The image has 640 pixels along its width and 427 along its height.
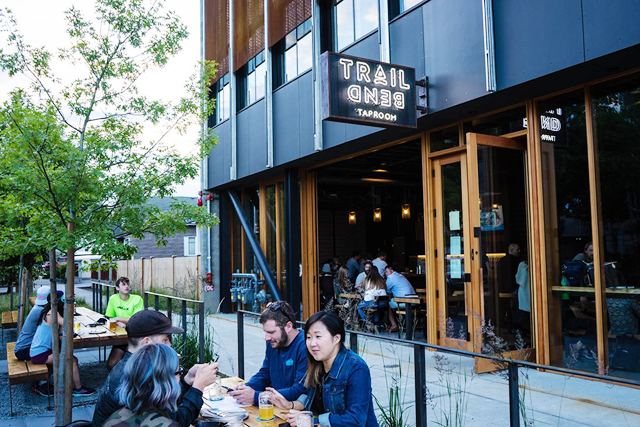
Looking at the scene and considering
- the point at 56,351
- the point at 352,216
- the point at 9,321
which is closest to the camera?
the point at 56,351

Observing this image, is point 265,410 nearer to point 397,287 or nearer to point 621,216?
point 621,216

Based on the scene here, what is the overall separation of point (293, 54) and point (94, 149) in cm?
671

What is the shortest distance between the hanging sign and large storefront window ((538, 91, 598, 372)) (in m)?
1.64

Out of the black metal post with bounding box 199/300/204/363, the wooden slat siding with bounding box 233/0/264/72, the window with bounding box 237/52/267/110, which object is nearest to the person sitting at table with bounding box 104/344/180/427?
the black metal post with bounding box 199/300/204/363

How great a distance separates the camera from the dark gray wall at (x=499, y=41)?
5348 mm

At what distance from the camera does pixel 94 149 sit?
536 centimetres

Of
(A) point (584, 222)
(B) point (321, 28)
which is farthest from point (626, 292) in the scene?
(B) point (321, 28)

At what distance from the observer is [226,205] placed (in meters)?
15.1

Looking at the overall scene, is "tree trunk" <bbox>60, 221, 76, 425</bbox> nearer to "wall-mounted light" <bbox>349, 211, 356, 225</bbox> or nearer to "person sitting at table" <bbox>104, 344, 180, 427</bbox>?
"person sitting at table" <bbox>104, 344, 180, 427</bbox>

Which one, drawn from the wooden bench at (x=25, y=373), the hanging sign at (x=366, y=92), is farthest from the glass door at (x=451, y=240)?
the wooden bench at (x=25, y=373)

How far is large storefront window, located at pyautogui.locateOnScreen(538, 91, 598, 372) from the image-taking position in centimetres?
611

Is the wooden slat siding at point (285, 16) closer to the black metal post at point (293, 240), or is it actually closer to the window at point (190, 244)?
the black metal post at point (293, 240)

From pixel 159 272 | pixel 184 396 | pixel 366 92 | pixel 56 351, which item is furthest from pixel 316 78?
pixel 159 272

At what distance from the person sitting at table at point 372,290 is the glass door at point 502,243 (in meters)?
3.87
